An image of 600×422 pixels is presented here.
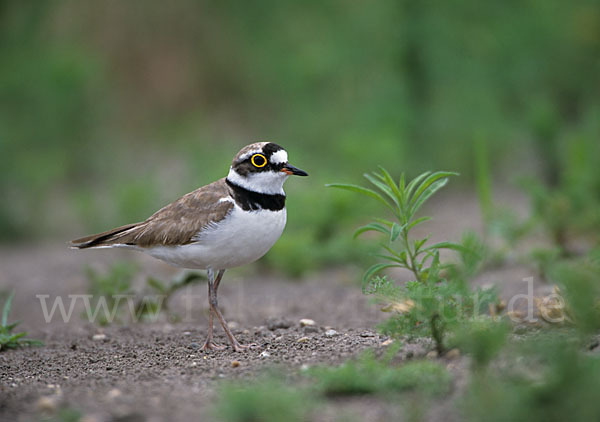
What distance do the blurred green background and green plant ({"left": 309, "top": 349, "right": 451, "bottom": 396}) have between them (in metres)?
3.73

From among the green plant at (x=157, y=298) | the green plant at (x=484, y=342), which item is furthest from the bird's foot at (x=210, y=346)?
the green plant at (x=484, y=342)

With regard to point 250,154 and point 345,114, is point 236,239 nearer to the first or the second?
point 250,154

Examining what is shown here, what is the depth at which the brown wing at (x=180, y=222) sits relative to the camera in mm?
4465

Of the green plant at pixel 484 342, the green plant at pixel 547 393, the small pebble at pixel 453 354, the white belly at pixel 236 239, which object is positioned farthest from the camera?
the white belly at pixel 236 239

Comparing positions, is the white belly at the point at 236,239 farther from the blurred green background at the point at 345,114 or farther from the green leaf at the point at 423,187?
the blurred green background at the point at 345,114

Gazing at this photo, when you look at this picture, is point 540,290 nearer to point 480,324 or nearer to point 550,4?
point 480,324

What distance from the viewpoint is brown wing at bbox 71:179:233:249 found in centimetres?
446

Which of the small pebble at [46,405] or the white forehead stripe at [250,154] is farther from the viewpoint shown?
the white forehead stripe at [250,154]

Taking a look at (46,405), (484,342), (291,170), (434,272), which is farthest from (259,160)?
(484,342)

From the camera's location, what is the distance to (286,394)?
271cm

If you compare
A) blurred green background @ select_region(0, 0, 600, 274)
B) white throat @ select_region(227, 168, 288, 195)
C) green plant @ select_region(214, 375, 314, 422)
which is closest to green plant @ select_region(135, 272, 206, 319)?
white throat @ select_region(227, 168, 288, 195)

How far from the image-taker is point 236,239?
14.2 feet

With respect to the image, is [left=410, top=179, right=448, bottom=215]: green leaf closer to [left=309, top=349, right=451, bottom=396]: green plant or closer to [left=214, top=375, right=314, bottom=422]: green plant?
[left=309, top=349, right=451, bottom=396]: green plant

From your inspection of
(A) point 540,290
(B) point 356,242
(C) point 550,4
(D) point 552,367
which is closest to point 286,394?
(D) point 552,367
